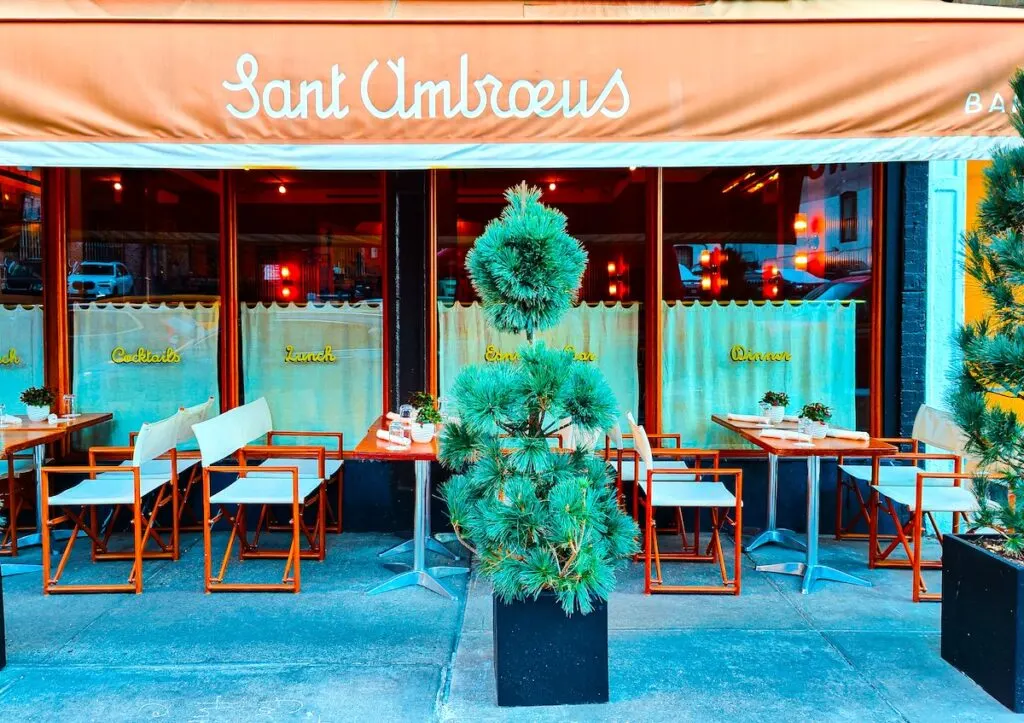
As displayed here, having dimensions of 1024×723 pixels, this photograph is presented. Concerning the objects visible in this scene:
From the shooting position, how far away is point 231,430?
17.2 ft

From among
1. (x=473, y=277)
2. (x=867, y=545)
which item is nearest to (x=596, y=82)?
(x=473, y=277)

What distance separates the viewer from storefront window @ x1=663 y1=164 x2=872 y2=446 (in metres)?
6.19

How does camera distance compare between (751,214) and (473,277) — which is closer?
(473,277)

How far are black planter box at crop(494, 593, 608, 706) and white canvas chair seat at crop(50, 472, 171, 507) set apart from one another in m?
2.65

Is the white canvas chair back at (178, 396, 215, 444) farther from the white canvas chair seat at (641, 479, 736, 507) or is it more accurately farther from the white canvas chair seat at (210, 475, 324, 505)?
the white canvas chair seat at (641, 479, 736, 507)

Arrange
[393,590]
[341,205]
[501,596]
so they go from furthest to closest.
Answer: [341,205], [393,590], [501,596]

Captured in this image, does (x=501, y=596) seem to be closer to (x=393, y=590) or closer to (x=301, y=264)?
(x=393, y=590)

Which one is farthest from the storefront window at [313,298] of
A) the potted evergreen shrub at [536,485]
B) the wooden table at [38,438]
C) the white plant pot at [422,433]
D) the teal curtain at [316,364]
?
the potted evergreen shrub at [536,485]

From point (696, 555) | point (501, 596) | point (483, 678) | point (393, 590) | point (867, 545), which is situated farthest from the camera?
point (867, 545)

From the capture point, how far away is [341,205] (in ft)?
20.4

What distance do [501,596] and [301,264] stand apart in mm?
3797

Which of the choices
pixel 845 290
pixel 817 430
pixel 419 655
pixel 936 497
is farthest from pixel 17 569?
pixel 845 290

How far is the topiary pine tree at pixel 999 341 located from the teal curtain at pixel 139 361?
16.8 feet

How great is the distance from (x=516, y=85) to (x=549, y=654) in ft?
8.39
